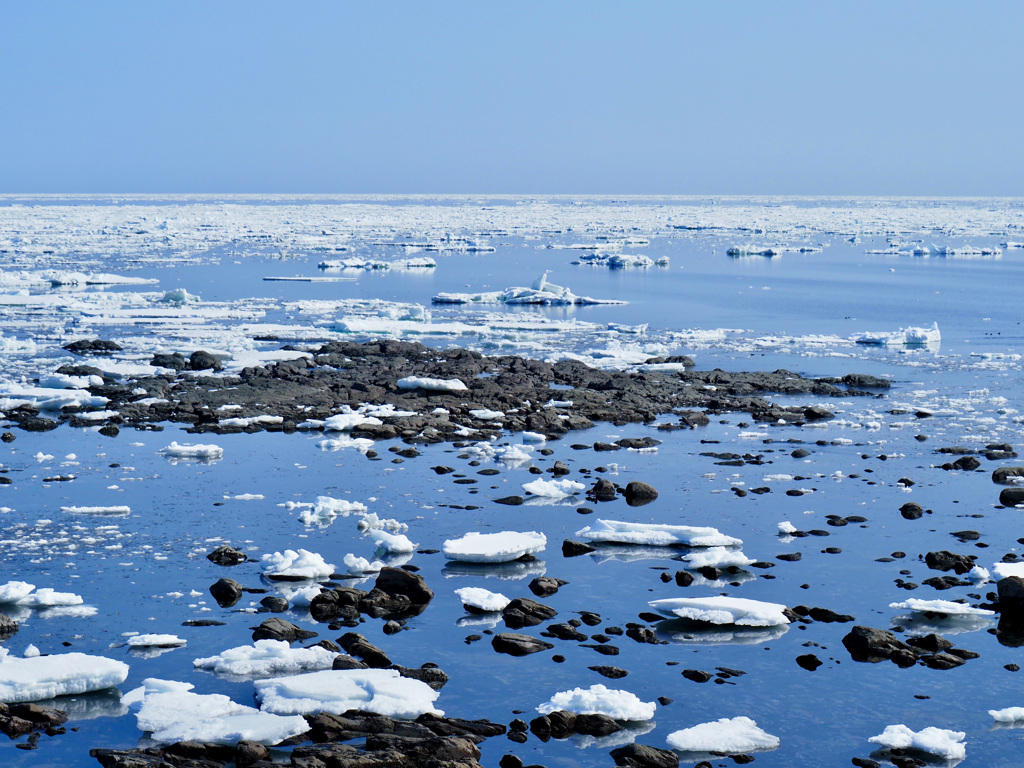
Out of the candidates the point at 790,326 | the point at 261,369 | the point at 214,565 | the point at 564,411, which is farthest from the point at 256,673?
the point at 790,326

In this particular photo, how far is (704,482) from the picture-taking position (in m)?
11.2

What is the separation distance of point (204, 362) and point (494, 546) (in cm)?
991

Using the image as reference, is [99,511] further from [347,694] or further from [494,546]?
[347,694]

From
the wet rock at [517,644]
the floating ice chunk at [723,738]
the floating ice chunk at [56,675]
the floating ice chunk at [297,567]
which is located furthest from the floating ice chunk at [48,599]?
the floating ice chunk at [723,738]

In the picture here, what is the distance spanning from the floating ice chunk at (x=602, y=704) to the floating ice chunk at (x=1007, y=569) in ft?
11.2

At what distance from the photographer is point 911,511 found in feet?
32.9

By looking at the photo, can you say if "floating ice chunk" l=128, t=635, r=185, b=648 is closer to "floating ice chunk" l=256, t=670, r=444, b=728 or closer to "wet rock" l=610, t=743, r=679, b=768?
"floating ice chunk" l=256, t=670, r=444, b=728

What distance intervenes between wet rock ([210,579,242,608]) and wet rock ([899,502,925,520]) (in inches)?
223

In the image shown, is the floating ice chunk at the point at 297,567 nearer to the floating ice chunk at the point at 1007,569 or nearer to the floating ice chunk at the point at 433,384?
the floating ice chunk at the point at 1007,569

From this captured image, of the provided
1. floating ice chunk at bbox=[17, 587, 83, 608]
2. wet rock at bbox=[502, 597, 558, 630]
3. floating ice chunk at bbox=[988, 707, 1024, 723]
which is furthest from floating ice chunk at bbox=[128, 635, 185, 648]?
floating ice chunk at bbox=[988, 707, 1024, 723]

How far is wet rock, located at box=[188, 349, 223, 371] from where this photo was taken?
17391 mm

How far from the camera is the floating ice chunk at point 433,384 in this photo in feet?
50.8

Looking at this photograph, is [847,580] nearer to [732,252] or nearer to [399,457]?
[399,457]

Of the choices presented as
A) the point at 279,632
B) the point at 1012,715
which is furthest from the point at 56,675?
the point at 1012,715
